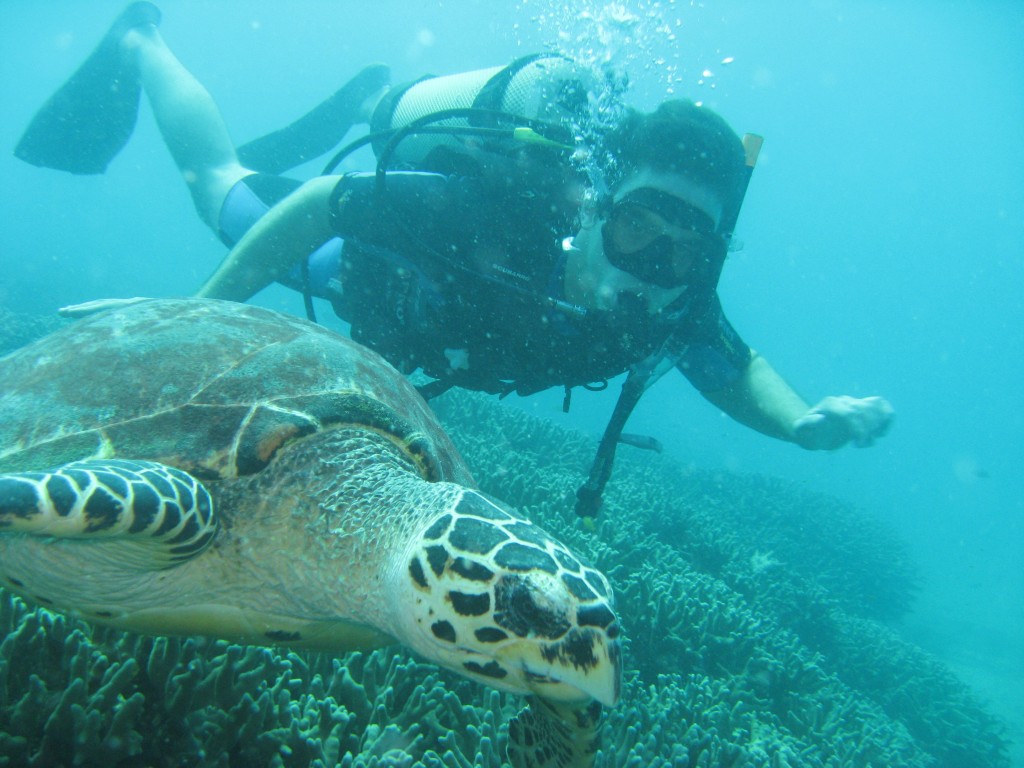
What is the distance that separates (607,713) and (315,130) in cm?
781

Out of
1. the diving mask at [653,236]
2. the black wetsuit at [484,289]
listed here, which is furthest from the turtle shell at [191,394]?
the diving mask at [653,236]

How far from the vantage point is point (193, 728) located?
1708 millimetres

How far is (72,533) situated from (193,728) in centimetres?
80

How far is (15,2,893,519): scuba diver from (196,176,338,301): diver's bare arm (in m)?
0.01

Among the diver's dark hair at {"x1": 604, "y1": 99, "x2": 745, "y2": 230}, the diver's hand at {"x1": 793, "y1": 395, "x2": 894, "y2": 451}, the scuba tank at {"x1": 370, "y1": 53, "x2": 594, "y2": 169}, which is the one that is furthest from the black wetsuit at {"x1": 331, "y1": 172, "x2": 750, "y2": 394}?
the diver's hand at {"x1": 793, "y1": 395, "x2": 894, "y2": 451}

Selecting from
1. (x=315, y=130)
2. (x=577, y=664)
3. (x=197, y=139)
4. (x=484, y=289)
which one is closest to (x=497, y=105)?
(x=484, y=289)

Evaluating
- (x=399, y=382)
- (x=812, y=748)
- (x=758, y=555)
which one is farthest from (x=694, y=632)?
(x=758, y=555)

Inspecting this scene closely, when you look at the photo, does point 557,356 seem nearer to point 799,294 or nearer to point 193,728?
point 193,728

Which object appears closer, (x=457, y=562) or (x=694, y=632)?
(x=457, y=562)

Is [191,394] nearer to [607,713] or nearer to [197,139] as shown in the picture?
[607,713]

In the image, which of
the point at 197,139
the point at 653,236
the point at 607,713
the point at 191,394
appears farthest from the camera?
the point at 197,139

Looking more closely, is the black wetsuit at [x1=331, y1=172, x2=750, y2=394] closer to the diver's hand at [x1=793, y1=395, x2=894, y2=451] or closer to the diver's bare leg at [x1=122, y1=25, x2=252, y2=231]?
the diver's hand at [x1=793, y1=395, x2=894, y2=451]

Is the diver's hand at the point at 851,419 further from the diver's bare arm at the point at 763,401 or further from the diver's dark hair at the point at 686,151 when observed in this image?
the diver's dark hair at the point at 686,151

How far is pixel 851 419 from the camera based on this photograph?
10.3ft
